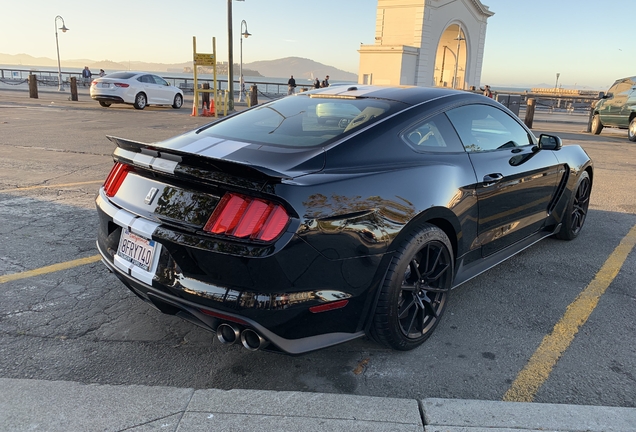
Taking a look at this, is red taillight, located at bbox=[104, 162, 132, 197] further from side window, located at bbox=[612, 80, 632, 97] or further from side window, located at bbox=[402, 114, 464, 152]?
side window, located at bbox=[612, 80, 632, 97]

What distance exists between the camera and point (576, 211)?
16.8ft

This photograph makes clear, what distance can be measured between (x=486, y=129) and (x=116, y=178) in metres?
2.58

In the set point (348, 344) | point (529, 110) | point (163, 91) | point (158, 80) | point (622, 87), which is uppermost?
point (622, 87)

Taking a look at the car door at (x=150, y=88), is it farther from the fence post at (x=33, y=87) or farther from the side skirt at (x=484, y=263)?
the side skirt at (x=484, y=263)

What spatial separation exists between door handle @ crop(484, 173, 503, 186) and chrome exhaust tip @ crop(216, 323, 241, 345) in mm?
1954

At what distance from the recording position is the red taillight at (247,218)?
226cm

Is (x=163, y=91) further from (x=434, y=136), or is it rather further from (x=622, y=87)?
(x=434, y=136)

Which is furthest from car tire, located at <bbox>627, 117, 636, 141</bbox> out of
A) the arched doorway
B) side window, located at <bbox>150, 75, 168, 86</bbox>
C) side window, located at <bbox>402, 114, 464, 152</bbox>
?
the arched doorway

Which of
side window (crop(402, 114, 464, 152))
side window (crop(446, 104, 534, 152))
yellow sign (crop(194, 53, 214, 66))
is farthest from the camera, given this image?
yellow sign (crop(194, 53, 214, 66))

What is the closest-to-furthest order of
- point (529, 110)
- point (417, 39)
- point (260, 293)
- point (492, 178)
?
point (260, 293) → point (492, 178) → point (529, 110) → point (417, 39)

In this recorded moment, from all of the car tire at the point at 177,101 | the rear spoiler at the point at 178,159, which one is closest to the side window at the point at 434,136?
the rear spoiler at the point at 178,159

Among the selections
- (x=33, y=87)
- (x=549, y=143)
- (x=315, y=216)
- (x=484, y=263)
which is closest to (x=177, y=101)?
(x=33, y=87)

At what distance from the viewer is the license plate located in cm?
256

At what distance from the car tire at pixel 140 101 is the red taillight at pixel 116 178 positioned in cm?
1871
